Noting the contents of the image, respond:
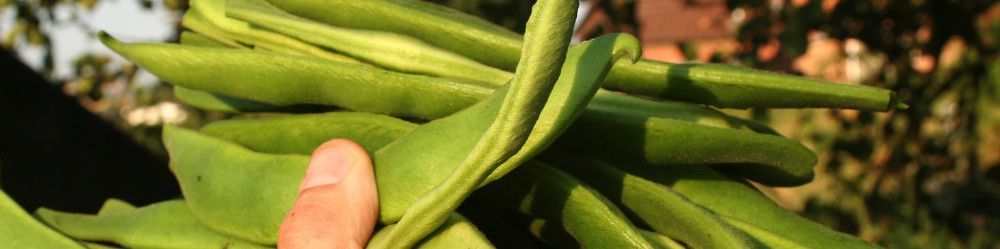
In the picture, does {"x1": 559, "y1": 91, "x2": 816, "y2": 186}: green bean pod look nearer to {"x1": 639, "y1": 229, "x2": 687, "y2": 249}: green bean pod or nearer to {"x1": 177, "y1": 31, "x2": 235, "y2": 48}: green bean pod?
{"x1": 639, "y1": 229, "x2": 687, "y2": 249}: green bean pod

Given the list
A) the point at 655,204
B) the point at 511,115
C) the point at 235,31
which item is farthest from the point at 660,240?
the point at 235,31

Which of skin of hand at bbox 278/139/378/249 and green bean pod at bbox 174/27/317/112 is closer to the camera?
skin of hand at bbox 278/139/378/249

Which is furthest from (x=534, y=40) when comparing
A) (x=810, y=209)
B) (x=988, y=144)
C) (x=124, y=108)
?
(x=988, y=144)

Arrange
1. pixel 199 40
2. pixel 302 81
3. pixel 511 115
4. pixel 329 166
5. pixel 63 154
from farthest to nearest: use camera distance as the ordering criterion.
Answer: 1. pixel 63 154
2. pixel 199 40
3. pixel 302 81
4. pixel 329 166
5. pixel 511 115

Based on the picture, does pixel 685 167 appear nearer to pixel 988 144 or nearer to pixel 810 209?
pixel 810 209

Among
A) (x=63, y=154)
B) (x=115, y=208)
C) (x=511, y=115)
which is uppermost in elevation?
(x=511, y=115)

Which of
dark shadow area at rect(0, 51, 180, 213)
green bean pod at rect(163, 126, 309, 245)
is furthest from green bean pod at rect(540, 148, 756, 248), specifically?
dark shadow area at rect(0, 51, 180, 213)

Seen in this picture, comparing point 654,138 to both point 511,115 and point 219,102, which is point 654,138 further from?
point 219,102
